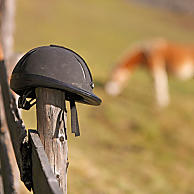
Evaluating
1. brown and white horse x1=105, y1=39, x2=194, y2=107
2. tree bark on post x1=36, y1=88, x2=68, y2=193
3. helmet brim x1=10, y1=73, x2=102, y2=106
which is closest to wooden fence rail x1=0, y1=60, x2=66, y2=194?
tree bark on post x1=36, y1=88, x2=68, y2=193

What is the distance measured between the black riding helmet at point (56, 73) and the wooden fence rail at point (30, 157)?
11.1 inches

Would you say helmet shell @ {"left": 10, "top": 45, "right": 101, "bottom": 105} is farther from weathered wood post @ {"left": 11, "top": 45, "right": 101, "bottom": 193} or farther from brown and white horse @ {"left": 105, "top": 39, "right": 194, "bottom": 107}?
brown and white horse @ {"left": 105, "top": 39, "right": 194, "bottom": 107}

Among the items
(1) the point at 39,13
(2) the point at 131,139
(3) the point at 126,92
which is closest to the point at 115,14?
(1) the point at 39,13

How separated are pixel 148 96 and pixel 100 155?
4434 millimetres

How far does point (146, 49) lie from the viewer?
37.9ft

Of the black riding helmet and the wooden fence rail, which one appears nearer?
the wooden fence rail

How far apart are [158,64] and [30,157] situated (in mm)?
9473

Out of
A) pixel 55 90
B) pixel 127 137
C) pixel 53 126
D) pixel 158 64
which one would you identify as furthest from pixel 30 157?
pixel 158 64

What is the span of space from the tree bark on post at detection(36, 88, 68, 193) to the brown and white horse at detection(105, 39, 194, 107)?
30.2ft

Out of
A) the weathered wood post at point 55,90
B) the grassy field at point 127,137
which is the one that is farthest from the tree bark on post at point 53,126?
the grassy field at point 127,137

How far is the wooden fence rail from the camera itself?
172 cm

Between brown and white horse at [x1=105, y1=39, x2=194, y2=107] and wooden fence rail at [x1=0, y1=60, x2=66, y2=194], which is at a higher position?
brown and white horse at [x1=105, y1=39, x2=194, y2=107]

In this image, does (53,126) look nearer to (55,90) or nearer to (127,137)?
(55,90)

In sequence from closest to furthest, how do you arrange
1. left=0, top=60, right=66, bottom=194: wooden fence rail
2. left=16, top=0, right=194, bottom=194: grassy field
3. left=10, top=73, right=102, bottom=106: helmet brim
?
left=0, top=60, right=66, bottom=194: wooden fence rail
left=10, top=73, right=102, bottom=106: helmet brim
left=16, top=0, right=194, bottom=194: grassy field
